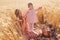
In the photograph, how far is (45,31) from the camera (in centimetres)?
246

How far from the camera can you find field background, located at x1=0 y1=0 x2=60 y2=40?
2.44 metres

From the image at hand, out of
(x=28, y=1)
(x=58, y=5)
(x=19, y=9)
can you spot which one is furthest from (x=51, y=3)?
(x=19, y=9)

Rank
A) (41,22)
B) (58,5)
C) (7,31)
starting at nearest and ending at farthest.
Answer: (7,31), (41,22), (58,5)

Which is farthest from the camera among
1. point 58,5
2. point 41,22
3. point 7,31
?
point 58,5

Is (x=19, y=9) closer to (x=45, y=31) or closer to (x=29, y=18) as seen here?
(x=29, y=18)

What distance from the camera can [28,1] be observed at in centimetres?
279

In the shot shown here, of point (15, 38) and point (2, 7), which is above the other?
point (2, 7)

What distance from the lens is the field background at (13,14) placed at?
2.44 meters

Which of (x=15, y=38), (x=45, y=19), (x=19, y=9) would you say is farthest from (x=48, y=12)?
(x=15, y=38)

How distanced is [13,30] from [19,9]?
0.22m

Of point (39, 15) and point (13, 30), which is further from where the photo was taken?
point (39, 15)

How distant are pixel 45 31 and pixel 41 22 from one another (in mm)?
187

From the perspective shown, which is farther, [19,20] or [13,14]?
[13,14]

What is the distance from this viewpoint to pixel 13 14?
101 inches
